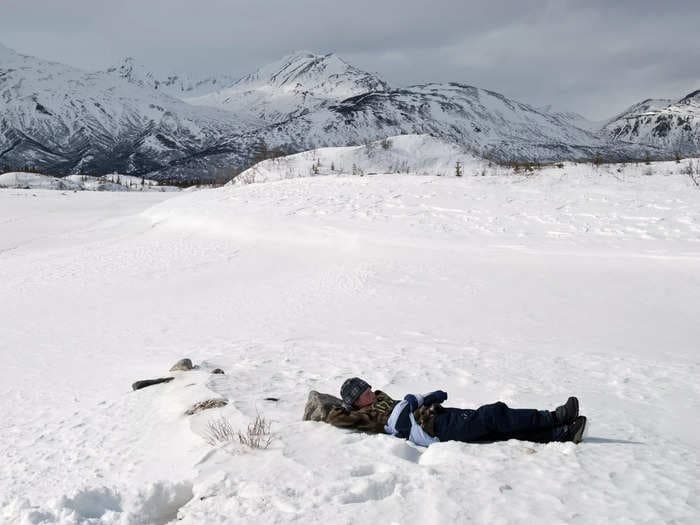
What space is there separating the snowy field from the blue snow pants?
0.75 feet

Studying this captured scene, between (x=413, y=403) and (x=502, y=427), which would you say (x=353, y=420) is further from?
(x=502, y=427)

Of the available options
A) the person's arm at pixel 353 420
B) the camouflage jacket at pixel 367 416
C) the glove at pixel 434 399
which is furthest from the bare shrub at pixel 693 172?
the person's arm at pixel 353 420

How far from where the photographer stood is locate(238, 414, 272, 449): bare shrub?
4412mm

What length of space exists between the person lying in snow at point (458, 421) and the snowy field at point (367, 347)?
22 cm

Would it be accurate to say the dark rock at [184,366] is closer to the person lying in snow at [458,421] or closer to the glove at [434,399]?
the person lying in snow at [458,421]

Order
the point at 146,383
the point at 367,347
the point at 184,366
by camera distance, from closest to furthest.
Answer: the point at 146,383, the point at 184,366, the point at 367,347

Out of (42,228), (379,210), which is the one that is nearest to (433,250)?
(379,210)

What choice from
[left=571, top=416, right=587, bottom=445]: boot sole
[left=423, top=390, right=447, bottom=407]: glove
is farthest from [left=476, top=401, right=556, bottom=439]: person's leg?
[left=423, top=390, right=447, bottom=407]: glove

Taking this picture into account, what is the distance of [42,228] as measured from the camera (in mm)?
26938

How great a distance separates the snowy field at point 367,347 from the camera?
3.66 metres

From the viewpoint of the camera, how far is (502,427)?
444cm

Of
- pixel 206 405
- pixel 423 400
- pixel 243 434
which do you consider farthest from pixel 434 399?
pixel 206 405

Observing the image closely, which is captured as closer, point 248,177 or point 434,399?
point 434,399

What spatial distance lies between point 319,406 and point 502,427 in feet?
5.21
